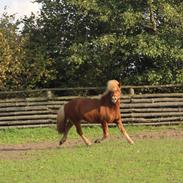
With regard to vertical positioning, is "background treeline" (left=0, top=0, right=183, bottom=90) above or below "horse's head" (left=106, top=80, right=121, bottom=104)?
above

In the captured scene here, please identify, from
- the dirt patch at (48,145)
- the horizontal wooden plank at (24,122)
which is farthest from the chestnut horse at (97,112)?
the horizontal wooden plank at (24,122)

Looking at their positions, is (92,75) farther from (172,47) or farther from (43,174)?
(43,174)

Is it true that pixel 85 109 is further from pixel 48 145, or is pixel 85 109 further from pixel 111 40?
pixel 111 40

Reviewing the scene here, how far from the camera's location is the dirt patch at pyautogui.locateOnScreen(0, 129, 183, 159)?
12881 mm

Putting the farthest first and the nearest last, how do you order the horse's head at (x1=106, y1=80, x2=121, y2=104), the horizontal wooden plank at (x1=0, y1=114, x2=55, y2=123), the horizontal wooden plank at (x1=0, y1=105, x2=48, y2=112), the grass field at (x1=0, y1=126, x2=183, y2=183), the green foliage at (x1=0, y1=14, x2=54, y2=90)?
the green foliage at (x1=0, y1=14, x2=54, y2=90), the horizontal wooden plank at (x1=0, y1=105, x2=48, y2=112), the horizontal wooden plank at (x1=0, y1=114, x2=55, y2=123), the horse's head at (x1=106, y1=80, x2=121, y2=104), the grass field at (x1=0, y1=126, x2=183, y2=183)

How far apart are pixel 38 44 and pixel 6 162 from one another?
10.2m

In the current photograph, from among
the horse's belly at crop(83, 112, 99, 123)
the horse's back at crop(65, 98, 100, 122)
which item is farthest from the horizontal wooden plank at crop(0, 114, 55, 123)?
the horse's belly at crop(83, 112, 99, 123)

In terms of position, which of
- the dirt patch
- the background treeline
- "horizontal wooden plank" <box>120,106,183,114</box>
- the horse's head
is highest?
the background treeline

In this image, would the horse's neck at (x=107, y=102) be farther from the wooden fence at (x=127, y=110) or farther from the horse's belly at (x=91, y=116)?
the wooden fence at (x=127, y=110)

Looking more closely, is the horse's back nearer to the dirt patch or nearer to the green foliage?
the dirt patch

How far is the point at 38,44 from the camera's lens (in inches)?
829

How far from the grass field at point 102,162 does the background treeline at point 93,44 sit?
14.6 ft

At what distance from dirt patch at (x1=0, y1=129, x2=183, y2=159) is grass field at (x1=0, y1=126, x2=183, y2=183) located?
0.02 m

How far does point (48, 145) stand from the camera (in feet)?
47.6
